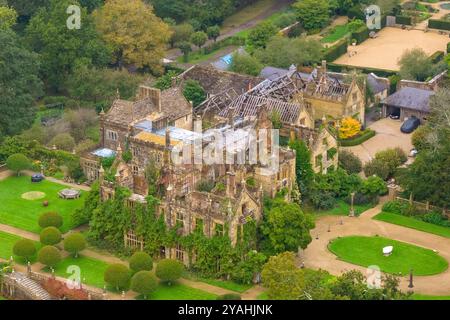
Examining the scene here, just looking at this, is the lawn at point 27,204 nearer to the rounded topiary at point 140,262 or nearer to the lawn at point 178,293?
the rounded topiary at point 140,262

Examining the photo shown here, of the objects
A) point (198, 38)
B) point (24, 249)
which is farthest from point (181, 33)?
point (24, 249)

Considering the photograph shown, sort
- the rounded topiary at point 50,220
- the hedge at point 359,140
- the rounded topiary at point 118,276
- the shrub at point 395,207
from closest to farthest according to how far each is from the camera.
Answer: the rounded topiary at point 118,276, the rounded topiary at point 50,220, the shrub at point 395,207, the hedge at point 359,140

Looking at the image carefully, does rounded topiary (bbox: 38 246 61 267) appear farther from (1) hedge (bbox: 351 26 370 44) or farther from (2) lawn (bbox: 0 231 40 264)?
(1) hedge (bbox: 351 26 370 44)

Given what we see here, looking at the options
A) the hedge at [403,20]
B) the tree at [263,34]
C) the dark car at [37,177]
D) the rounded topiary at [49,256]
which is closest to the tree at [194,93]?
the dark car at [37,177]

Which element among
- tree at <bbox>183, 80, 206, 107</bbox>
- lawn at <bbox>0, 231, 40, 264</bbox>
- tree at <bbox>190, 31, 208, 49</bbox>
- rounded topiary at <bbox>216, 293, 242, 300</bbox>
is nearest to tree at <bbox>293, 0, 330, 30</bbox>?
tree at <bbox>190, 31, 208, 49</bbox>

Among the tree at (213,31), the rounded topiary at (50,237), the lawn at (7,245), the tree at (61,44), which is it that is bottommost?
the lawn at (7,245)

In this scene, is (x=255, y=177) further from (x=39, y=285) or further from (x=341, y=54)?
(x=341, y=54)
